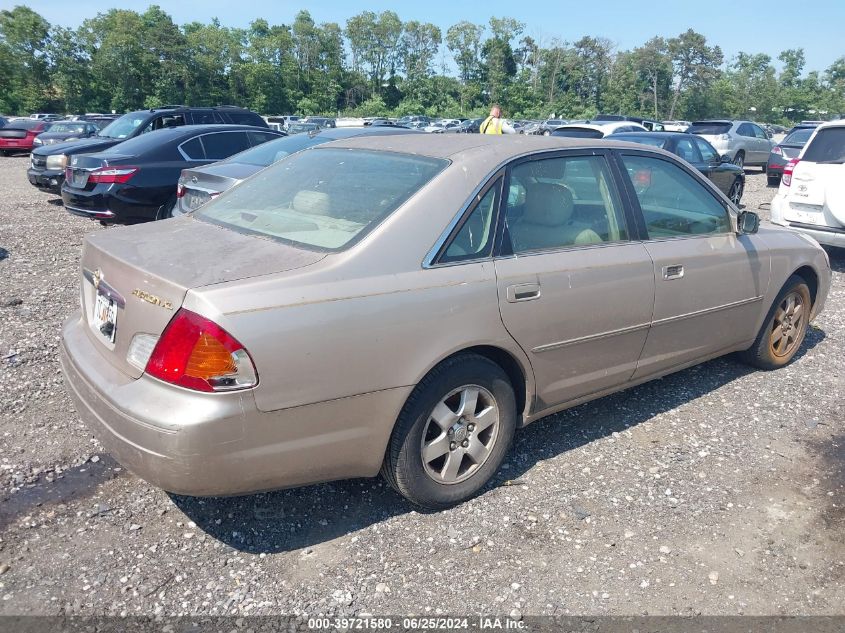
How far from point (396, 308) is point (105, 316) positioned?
4.21 feet

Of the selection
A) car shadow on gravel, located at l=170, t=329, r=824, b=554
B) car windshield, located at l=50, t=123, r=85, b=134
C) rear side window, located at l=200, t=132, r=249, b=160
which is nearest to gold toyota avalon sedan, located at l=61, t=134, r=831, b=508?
car shadow on gravel, located at l=170, t=329, r=824, b=554

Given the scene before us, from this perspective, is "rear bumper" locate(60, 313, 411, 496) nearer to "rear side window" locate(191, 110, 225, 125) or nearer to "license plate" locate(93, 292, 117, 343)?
"license plate" locate(93, 292, 117, 343)

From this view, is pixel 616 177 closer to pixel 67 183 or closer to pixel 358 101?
pixel 67 183

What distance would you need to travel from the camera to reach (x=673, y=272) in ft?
12.7

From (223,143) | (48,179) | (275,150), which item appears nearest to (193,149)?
(223,143)

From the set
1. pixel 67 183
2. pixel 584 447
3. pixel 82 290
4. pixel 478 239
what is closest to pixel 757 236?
pixel 584 447

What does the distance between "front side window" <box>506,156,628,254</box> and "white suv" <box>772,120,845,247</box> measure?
562 centimetres

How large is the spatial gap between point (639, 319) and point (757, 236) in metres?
1.47

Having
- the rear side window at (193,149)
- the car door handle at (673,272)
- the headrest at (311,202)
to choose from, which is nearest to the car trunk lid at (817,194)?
the car door handle at (673,272)

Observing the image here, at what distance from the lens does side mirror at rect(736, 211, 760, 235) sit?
427cm

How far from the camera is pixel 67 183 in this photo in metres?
8.70

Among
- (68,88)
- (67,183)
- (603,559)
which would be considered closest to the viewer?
(603,559)

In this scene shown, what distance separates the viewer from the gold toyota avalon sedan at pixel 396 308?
8.11ft

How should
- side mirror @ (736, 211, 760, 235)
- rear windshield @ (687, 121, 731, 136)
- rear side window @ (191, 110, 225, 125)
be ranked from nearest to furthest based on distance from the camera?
side mirror @ (736, 211, 760, 235), rear side window @ (191, 110, 225, 125), rear windshield @ (687, 121, 731, 136)
